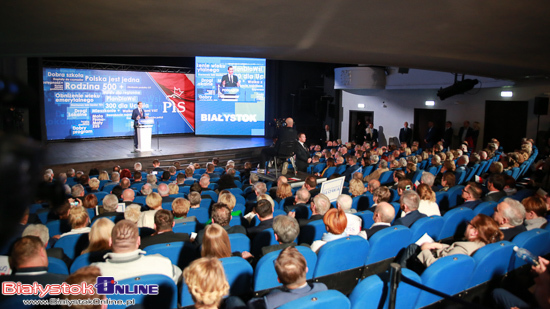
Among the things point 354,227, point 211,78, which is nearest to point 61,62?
point 211,78

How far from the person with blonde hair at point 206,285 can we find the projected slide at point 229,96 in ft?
45.4

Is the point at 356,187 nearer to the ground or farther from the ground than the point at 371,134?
nearer to the ground

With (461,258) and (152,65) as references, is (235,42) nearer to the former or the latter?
(461,258)

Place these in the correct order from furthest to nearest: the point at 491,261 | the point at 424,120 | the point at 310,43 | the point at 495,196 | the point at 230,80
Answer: the point at 230,80 → the point at 424,120 → the point at 310,43 → the point at 495,196 → the point at 491,261

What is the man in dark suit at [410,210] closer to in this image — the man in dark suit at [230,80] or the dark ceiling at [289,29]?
the dark ceiling at [289,29]

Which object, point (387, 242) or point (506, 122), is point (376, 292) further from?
point (506, 122)

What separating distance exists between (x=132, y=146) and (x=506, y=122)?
12.5 meters

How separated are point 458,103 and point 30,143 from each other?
14.2 metres

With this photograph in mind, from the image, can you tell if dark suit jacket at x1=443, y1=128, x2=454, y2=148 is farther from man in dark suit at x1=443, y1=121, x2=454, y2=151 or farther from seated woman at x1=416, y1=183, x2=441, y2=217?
seated woman at x1=416, y1=183, x2=441, y2=217

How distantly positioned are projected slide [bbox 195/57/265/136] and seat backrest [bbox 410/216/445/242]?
1249cm

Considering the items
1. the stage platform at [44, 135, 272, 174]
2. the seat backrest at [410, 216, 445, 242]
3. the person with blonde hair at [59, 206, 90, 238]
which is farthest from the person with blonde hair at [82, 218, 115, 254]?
the stage platform at [44, 135, 272, 174]

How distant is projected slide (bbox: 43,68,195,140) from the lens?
13523 mm

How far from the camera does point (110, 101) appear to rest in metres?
14.4

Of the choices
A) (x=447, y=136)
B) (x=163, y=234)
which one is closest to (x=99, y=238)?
(x=163, y=234)
